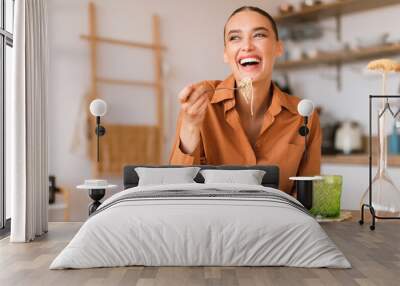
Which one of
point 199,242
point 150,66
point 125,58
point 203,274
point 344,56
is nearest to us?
point 203,274

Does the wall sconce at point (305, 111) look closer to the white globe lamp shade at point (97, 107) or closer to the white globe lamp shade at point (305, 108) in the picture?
the white globe lamp shade at point (305, 108)

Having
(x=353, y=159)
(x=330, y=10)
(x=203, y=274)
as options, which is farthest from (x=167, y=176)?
(x=330, y=10)

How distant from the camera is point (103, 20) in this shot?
606 cm

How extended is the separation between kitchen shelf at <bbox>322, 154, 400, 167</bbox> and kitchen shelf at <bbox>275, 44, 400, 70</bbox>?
108cm

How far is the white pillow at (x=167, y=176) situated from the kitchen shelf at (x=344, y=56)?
8.64ft

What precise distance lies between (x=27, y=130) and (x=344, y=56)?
142 inches

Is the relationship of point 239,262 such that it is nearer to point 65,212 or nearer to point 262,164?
point 262,164

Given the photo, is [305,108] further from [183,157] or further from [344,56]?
[344,56]

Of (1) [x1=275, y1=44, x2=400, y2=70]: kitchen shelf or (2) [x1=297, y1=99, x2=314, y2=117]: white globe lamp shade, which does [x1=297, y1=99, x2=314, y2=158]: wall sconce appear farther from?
(1) [x1=275, y1=44, x2=400, y2=70]: kitchen shelf

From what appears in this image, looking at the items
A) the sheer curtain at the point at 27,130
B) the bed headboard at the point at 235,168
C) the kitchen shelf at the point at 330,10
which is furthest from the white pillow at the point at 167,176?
the kitchen shelf at the point at 330,10

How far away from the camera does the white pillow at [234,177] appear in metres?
4.11

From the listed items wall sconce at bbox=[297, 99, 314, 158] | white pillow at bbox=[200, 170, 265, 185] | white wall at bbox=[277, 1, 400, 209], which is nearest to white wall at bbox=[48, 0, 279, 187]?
white wall at bbox=[277, 1, 400, 209]

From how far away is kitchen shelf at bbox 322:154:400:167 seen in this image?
5.30m

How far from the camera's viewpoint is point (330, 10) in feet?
20.3
